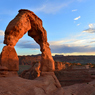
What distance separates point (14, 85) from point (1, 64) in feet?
6.87

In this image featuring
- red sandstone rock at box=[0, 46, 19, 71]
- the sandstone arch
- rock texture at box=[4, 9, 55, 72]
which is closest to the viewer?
red sandstone rock at box=[0, 46, 19, 71]

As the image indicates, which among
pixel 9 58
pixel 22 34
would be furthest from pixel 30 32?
pixel 9 58

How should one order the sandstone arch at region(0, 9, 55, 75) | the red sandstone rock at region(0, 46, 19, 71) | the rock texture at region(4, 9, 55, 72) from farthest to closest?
the rock texture at region(4, 9, 55, 72) → the sandstone arch at region(0, 9, 55, 75) → the red sandstone rock at region(0, 46, 19, 71)

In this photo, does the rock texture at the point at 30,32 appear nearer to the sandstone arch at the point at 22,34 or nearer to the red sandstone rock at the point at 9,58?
the sandstone arch at the point at 22,34

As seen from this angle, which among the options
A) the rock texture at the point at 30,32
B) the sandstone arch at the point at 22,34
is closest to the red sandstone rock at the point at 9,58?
the sandstone arch at the point at 22,34

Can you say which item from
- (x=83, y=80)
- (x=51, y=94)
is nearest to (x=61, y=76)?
(x=83, y=80)

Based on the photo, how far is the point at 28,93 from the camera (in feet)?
18.3

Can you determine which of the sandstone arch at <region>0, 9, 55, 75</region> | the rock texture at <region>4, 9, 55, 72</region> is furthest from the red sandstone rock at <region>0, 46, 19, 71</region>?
the rock texture at <region>4, 9, 55, 72</region>

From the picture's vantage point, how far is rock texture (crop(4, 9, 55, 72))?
7.78m

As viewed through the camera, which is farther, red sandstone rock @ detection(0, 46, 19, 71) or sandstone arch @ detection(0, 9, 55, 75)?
sandstone arch @ detection(0, 9, 55, 75)

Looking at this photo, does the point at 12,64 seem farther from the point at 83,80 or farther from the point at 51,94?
the point at 83,80

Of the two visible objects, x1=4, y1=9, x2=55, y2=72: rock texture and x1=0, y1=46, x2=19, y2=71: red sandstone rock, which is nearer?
x1=0, y1=46, x2=19, y2=71: red sandstone rock

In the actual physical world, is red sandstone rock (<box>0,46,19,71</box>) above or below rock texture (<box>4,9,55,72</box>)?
below

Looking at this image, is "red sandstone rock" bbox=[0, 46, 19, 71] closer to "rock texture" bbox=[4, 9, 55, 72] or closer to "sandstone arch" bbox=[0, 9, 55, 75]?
"sandstone arch" bbox=[0, 9, 55, 75]
